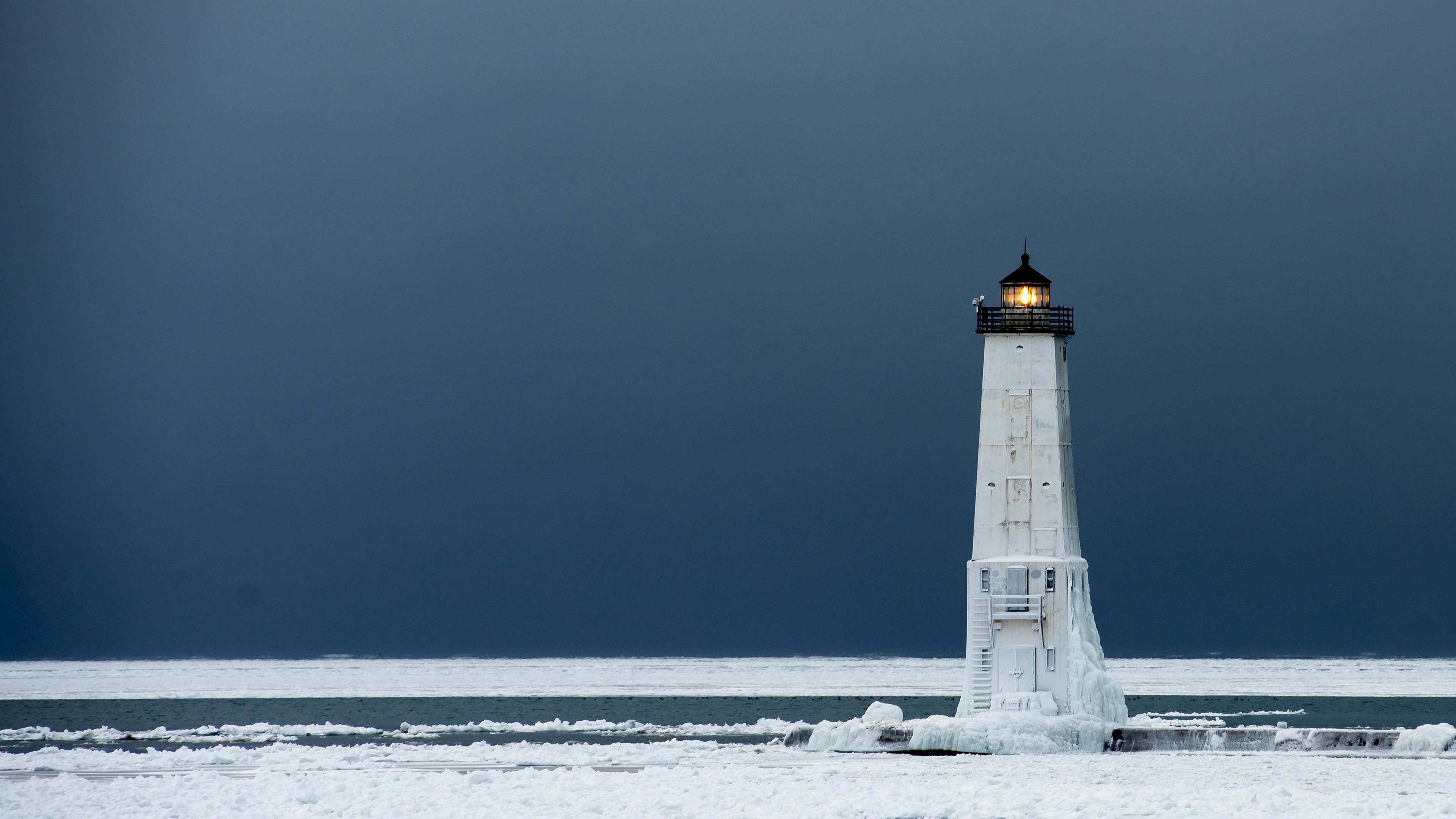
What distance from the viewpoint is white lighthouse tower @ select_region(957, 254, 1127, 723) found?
35719mm

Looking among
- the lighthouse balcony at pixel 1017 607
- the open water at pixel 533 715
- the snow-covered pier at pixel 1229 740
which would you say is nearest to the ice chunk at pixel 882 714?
the snow-covered pier at pixel 1229 740

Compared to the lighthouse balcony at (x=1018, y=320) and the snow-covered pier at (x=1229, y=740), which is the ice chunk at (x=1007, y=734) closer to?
the snow-covered pier at (x=1229, y=740)

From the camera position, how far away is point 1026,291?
36.8 meters

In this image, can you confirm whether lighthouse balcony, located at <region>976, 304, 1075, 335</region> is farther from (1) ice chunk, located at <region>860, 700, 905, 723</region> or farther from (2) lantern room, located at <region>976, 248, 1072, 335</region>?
(1) ice chunk, located at <region>860, 700, 905, 723</region>

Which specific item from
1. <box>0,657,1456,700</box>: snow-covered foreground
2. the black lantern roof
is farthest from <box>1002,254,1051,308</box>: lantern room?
<box>0,657,1456,700</box>: snow-covered foreground

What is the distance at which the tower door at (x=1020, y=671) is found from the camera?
35750mm

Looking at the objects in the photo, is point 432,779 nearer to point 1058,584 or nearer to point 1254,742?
point 1058,584

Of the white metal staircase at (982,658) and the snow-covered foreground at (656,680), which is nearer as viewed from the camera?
the white metal staircase at (982,658)

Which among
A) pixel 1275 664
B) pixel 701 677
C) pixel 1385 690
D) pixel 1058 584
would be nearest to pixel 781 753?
pixel 1058 584

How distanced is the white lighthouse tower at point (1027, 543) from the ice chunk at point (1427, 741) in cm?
541

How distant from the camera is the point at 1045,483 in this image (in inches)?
1420

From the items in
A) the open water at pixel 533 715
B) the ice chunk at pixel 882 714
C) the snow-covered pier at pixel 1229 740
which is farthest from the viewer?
the open water at pixel 533 715

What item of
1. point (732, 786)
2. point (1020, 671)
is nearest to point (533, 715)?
point (1020, 671)

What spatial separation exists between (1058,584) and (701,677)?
2698 inches
